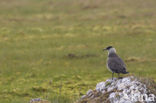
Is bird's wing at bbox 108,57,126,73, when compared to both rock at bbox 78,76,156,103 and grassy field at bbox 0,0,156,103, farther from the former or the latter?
grassy field at bbox 0,0,156,103

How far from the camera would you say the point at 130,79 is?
10.5 metres

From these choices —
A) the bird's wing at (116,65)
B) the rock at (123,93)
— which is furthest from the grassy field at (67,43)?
the rock at (123,93)

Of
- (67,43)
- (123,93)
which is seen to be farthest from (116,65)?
(67,43)

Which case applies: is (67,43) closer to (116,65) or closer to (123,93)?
(116,65)

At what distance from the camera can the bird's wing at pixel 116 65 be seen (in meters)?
11.6

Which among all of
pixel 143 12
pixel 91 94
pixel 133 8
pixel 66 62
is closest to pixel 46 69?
pixel 66 62

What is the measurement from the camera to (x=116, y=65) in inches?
463

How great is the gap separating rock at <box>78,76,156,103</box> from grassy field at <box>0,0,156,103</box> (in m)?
3.52

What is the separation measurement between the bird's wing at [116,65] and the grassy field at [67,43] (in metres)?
3.06

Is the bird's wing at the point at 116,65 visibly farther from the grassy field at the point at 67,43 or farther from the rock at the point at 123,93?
the grassy field at the point at 67,43

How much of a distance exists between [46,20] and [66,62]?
77.2 ft

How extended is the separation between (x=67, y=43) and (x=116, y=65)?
20821 millimetres

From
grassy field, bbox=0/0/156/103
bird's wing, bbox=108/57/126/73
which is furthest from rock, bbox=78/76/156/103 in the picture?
grassy field, bbox=0/0/156/103

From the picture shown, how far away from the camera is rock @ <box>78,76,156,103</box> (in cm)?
982
